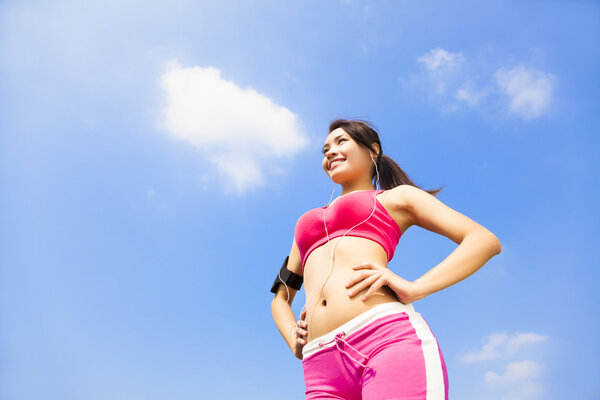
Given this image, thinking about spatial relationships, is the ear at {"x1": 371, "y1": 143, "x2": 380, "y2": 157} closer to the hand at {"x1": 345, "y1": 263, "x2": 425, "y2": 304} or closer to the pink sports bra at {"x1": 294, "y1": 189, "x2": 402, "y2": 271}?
the pink sports bra at {"x1": 294, "y1": 189, "x2": 402, "y2": 271}

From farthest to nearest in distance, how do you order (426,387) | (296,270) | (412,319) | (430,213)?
(296,270) < (430,213) < (412,319) < (426,387)

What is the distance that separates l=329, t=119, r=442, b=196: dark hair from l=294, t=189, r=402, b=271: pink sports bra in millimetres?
582

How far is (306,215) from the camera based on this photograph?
2.88m

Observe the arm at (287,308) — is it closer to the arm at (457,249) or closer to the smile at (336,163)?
the smile at (336,163)

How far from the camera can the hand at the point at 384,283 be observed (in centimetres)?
220

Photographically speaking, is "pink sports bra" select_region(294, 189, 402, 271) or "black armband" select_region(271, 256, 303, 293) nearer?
"pink sports bra" select_region(294, 189, 402, 271)

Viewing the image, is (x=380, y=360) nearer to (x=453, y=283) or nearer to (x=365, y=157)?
(x=453, y=283)

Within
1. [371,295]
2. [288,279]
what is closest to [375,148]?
[288,279]

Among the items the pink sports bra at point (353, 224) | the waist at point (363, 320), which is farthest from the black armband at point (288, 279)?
the waist at point (363, 320)

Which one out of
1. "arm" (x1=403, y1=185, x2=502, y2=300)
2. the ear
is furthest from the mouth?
"arm" (x1=403, y1=185, x2=502, y2=300)

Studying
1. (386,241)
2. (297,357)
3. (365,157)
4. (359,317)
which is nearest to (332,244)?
(386,241)

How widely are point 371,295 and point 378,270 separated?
0.14m

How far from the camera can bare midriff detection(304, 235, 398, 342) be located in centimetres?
224

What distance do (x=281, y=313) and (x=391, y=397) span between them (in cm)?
125
